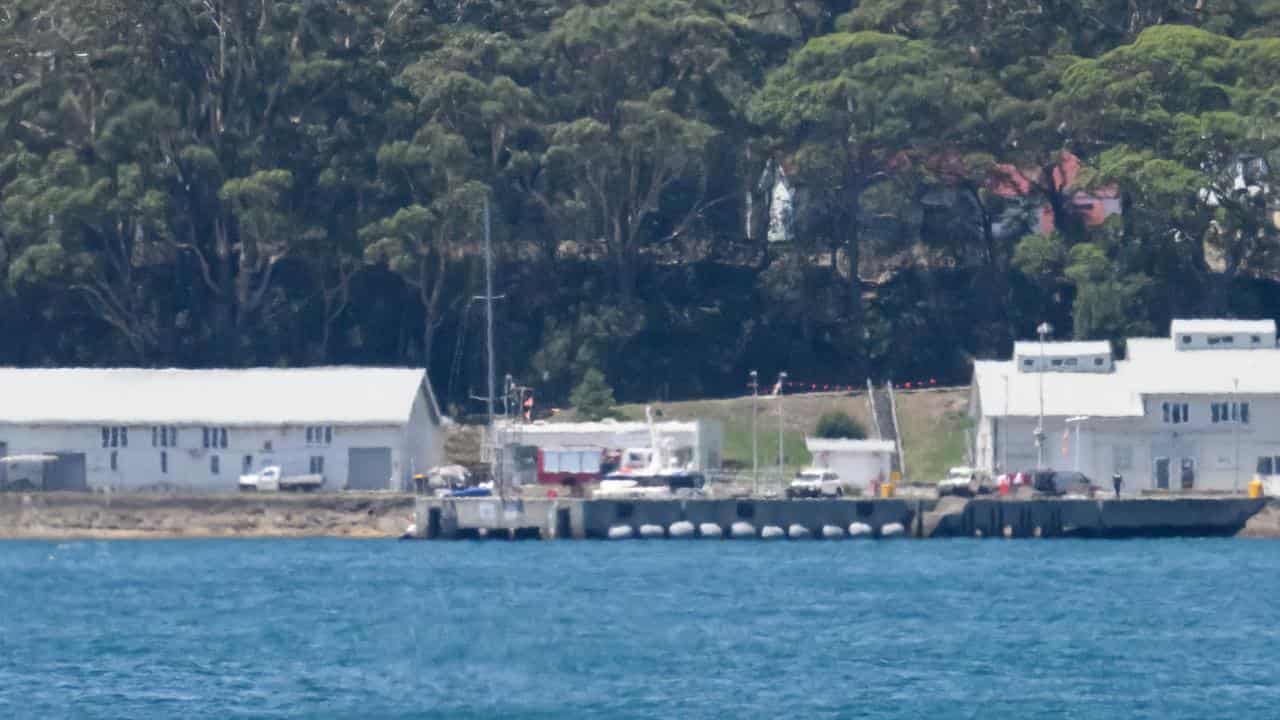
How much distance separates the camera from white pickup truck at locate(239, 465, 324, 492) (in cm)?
9412

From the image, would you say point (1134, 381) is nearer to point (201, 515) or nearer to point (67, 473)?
point (201, 515)

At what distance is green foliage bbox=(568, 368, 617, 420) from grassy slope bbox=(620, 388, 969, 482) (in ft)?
4.60

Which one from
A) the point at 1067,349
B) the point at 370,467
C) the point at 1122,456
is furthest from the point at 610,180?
the point at 1122,456

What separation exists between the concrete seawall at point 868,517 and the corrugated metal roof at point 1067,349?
11.1 metres

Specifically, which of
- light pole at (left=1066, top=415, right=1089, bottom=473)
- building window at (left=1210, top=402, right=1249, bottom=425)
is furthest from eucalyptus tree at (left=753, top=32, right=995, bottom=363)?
building window at (left=1210, top=402, right=1249, bottom=425)

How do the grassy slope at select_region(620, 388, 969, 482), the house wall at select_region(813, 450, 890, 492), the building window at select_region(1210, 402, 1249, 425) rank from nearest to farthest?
1. the building window at select_region(1210, 402, 1249, 425)
2. the house wall at select_region(813, 450, 890, 492)
3. the grassy slope at select_region(620, 388, 969, 482)

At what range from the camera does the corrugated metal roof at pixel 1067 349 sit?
319 ft

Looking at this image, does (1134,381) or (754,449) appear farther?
(754,449)

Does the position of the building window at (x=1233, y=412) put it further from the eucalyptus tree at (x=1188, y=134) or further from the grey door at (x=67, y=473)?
the grey door at (x=67, y=473)

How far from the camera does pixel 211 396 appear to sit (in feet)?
320

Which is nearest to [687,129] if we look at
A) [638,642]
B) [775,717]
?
[638,642]

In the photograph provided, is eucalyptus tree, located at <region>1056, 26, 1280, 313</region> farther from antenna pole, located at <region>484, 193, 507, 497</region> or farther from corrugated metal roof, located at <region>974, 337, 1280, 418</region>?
antenna pole, located at <region>484, 193, 507, 497</region>

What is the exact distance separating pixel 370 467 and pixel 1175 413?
2854cm

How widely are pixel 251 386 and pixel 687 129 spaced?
20004 mm
